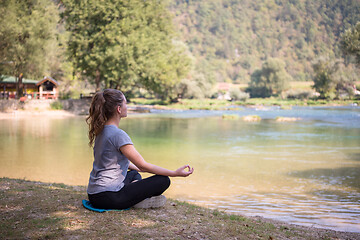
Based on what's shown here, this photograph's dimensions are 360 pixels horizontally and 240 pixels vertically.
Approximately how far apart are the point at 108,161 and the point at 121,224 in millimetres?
839

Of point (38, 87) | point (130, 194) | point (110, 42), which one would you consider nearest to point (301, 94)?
point (110, 42)

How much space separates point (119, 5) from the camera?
46.1 m

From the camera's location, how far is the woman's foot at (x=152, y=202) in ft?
18.5

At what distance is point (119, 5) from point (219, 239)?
4457 cm

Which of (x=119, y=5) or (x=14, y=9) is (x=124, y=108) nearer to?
(x=14, y=9)

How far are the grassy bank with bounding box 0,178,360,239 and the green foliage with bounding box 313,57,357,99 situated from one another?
83.2 metres

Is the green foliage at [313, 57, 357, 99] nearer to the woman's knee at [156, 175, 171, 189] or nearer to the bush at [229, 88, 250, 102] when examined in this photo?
the bush at [229, 88, 250, 102]

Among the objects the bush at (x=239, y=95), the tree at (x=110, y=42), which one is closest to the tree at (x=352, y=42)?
the tree at (x=110, y=42)

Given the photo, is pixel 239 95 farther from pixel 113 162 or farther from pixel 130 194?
pixel 113 162

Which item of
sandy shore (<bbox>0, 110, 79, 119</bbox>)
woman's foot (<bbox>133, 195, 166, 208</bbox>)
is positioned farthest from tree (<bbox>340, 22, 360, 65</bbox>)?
woman's foot (<bbox>133, 195, 166, 208</bbox>)

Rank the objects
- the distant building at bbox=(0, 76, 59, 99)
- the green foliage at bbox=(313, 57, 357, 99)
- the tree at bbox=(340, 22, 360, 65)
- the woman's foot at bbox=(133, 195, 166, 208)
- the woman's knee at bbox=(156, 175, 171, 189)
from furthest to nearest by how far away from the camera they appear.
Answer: the green foliage at bbox=(313, 57, 357, 99)
the distant building at bbox=(0, 76, 59, 99)
the tree at bbox=(340, 22, 360, 65)
the woman's foot at bbox=(133, 195, 166, 208)
the woman's knee at bbox=(156, 175, 171, 189)

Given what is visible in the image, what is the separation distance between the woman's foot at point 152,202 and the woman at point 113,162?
0.91ft

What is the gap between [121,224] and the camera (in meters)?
4.98

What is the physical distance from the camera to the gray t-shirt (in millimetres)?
5129
